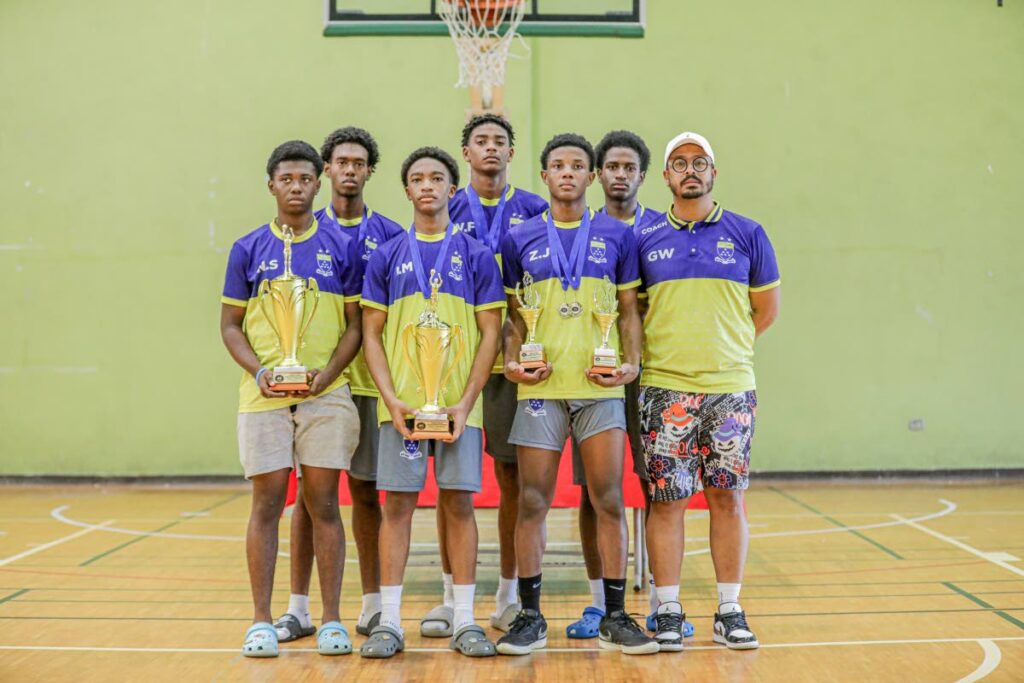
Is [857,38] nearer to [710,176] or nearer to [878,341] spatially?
[878,341]

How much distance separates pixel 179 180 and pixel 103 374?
187 centimetres

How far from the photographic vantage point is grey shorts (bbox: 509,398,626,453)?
3.90m

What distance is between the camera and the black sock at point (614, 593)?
388 centimetres

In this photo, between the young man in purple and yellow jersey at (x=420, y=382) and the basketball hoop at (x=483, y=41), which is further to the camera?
the basketball hoop at (x=483, y=41)

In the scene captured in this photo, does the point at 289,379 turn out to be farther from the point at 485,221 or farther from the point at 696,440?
the point at 696,440

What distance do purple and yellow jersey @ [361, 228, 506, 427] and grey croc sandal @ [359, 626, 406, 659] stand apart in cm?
77

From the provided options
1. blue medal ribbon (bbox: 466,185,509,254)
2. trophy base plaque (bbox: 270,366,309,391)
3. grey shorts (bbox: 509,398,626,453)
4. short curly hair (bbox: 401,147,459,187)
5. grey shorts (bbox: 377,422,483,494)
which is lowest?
grey shorts (bbox: 377,422,483,494)

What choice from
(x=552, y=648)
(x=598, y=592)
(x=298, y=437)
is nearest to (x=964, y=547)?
(x=598, y=592)

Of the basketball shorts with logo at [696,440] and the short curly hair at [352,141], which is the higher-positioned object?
the short curly hair at [352,141]

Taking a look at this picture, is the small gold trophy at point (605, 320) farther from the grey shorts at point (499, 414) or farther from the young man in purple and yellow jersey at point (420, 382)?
the grey shorts at point (499, 414)

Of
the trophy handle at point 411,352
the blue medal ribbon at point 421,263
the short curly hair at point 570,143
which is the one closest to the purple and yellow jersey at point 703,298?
the short curly hair at point 570,143

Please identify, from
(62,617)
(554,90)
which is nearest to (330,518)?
(62,617)

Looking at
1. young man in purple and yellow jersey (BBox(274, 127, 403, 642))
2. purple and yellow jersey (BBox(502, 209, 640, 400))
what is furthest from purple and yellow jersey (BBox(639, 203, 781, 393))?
young man in purple and yellow jersey (BBox(274, 127, 403, 642))

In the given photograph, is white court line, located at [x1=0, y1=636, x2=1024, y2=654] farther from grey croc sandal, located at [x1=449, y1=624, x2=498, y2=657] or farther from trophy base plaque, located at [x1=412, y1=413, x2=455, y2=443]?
trophy base plaque, located at [x1=412, y1=413, x2=455, y2=443]
